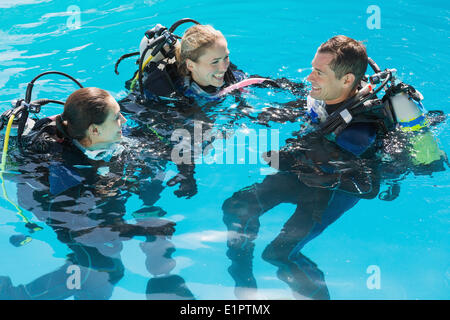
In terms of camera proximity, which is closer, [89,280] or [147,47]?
[89,280]

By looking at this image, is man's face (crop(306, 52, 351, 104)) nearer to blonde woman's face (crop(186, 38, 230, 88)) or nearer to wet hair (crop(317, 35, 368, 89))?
wet hair (crop(317, 35, 368, 89))

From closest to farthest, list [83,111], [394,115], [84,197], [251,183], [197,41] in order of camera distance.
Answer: [83,111] → [394,115] → [84,197] → [251,183] → [197,41]

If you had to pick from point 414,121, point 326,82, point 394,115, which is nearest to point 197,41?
point 326,82

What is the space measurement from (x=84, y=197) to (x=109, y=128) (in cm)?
55

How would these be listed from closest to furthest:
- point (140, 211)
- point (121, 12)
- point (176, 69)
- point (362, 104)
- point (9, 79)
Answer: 1. point (362, 104)
2. point (140, 211)
3. point (176, 69)
4. point (9, 79)
5. point (121, 12)

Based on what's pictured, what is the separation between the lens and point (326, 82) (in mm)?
3410

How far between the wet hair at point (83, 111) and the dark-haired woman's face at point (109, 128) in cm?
3

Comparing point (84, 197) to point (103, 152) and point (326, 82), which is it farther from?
point (326, 82)

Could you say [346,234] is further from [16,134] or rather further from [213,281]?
[16,134]

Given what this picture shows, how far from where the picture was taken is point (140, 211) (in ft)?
11.3

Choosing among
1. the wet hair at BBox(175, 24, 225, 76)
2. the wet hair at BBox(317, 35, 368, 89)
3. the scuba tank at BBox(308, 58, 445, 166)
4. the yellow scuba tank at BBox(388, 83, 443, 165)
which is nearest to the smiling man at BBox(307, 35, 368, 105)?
the wet hair at BBox(317, 35, 368, 89)

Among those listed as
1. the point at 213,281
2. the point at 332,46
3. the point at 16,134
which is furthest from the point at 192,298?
the point at 332,46

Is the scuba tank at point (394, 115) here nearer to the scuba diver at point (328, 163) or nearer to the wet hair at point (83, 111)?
the scuba diver at point (328, 163)

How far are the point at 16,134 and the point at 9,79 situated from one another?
94.5 inches
